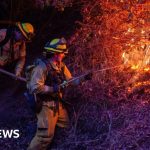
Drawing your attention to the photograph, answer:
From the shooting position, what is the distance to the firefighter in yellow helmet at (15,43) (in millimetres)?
7926

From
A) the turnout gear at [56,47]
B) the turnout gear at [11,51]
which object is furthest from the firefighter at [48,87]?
the turnout gear at [11,51]

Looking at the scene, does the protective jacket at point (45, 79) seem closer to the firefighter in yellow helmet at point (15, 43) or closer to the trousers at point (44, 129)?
the trousers at point (44, 129)

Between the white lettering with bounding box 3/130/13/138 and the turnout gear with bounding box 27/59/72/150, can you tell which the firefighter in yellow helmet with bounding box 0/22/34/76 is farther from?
the white lettering with bounding box 3/130/13/138

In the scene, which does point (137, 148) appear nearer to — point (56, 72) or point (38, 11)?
point (56, 72)

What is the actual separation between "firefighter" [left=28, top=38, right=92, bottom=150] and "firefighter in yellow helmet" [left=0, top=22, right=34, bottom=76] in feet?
2.53

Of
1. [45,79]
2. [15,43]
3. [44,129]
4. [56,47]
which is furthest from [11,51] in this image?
[44,129]

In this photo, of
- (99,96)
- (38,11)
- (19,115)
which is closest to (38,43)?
(38,11)

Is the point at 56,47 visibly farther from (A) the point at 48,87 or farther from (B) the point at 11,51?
(B) the point at 11,51

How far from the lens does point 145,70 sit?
830 centimetres

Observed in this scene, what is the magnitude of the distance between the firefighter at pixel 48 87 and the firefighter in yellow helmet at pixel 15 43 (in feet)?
2.53

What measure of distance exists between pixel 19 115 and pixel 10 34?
1731 millimetres

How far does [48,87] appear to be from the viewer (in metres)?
7.19

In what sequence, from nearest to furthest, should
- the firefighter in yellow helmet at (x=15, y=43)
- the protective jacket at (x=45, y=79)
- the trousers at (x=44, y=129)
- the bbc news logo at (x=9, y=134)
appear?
the protective jacket at (x=45, y=79) < the trousers at (x=44, y=129) < the firefighter in yellow helmet at (x=15, y=43) < the bbc news logo at (x=9, y=134)

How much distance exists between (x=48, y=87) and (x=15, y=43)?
1.52 meters
